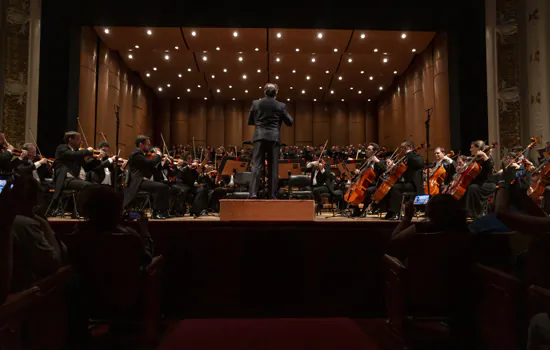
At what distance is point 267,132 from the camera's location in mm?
4449

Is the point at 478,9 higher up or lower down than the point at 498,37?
higher up

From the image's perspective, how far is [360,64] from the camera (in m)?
11.9

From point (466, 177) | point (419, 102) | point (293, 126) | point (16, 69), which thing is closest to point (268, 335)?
point (466, 177)

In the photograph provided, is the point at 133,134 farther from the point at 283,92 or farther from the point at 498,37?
the point at 498,37

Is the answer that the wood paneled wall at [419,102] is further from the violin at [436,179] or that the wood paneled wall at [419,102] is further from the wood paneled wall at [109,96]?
the wood paneled wall at [109,96]

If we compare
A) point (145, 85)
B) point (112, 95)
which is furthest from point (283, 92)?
point (112, 95)

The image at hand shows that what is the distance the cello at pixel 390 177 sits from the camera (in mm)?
5211

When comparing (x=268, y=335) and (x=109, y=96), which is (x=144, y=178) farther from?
(x=109, y=96)

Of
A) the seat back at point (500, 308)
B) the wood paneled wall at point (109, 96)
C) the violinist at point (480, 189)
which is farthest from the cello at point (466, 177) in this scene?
the wood paneled wall at point (109, 96)

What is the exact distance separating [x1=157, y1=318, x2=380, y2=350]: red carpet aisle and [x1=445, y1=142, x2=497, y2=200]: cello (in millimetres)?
3283

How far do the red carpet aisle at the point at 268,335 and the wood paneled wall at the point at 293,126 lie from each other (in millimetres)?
13578

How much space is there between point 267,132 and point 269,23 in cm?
428

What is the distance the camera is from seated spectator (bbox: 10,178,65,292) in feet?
5.28

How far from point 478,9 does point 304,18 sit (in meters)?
3.57
